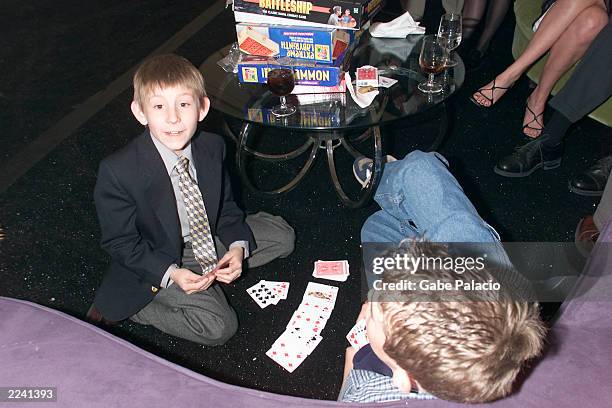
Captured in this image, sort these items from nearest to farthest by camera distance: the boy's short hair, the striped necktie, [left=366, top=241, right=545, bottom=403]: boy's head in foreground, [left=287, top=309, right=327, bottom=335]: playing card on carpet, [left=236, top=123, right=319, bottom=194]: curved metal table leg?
1. [left=366, top=241, right=545, bottom=403]: boy's head in foreground
2. the boy's short hair
3. the striped necktie
4. [left=287, top=309, right=327, bottom=335]: playing card on carpet
5. [left=236, top=123, right=319, bottom=194]: curved metal table leg

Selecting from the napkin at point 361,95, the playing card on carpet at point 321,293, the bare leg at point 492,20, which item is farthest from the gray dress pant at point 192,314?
the bare leg at point 492,20

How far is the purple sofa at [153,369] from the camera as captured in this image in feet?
3.58

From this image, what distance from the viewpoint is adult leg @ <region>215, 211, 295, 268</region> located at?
7.34 ft

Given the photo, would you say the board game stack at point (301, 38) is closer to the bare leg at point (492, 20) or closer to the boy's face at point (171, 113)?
the boy's face at point (171, 113)

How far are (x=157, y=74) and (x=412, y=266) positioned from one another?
1.03 meters

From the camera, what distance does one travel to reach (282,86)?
214 cm

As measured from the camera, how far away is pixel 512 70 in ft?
9.50

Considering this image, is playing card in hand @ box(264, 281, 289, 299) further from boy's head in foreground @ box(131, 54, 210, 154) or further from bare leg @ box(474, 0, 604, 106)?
bare leg @ box(474, 0, 604, 106)

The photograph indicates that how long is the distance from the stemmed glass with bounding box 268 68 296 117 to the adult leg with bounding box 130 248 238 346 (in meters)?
0.72

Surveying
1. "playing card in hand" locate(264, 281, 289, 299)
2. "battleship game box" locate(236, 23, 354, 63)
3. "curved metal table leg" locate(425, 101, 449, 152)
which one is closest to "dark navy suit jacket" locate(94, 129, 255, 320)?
"playing card in hand" locate(264, 281, 289, 299)

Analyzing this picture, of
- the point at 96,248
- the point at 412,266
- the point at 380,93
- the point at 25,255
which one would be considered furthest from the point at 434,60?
the point at 25,255

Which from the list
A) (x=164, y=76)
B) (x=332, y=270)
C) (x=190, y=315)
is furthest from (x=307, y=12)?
Answer: (x=190, y=315)

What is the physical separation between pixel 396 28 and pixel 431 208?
145 centimetres

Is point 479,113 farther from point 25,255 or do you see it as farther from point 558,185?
point 25,255
